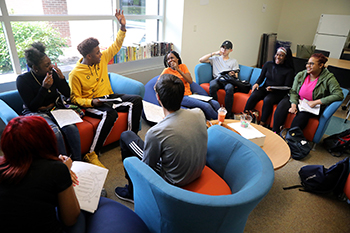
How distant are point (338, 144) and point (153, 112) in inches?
97.9

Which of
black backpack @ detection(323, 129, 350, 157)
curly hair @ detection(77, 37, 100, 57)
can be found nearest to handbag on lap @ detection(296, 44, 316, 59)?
black backpack @ detection(323, 129, 350, 157)

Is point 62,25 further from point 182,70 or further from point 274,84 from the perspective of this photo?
point 274,84

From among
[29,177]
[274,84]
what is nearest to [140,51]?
[274,84]

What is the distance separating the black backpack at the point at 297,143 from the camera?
2.85 meters

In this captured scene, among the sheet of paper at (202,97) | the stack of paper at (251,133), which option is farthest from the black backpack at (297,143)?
the sheet of paper at (202,97)

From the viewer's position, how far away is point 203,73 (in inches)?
156

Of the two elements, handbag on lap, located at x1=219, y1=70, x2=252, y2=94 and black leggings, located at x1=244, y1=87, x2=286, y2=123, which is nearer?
black leggings, located at x1=244, y1=87, x2=286, y2=123

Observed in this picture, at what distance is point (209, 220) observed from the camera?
1.11 meters

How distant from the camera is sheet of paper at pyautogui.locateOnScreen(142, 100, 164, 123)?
3173 millimetres

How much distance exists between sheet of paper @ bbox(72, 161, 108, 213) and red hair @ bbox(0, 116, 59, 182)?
51 cm

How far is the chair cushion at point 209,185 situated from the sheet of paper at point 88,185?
577mm

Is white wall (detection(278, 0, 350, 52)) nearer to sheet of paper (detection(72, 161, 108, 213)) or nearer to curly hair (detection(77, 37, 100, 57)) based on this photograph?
curly hair (detection(77, 37, 100, 57))

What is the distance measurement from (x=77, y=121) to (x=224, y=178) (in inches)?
60.3

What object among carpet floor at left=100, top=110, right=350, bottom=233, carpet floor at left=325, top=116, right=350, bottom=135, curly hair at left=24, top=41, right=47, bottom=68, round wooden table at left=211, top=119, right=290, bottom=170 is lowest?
carpet floor at left=100, top=110, right=350, bottom=233
